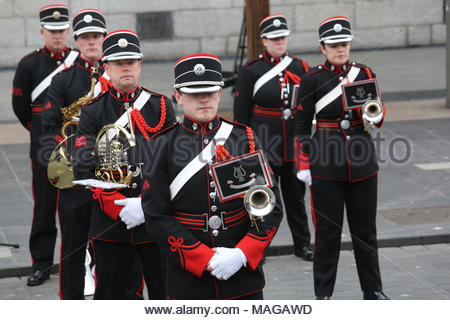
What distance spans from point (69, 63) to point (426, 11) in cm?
1573

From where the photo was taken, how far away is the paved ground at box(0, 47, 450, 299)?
8.16m

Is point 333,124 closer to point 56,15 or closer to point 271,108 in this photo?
point 271,108

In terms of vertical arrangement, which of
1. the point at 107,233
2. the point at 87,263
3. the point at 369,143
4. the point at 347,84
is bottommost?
the point at 87,263

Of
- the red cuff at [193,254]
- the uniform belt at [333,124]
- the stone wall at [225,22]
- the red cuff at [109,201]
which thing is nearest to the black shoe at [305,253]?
the uniform belt at [333,124]

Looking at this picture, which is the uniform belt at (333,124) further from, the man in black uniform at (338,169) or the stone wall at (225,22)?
the stone wall at (225,22)

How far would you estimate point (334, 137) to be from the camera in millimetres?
7566

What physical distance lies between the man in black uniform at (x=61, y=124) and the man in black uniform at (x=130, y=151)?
2.10ft

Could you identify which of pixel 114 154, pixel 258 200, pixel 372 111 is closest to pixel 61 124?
pixel 114 154

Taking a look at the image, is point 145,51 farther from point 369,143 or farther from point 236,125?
point 236,125

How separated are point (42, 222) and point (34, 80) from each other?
4.12 feet

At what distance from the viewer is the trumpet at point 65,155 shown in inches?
283

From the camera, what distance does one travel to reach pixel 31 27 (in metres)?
20.9
